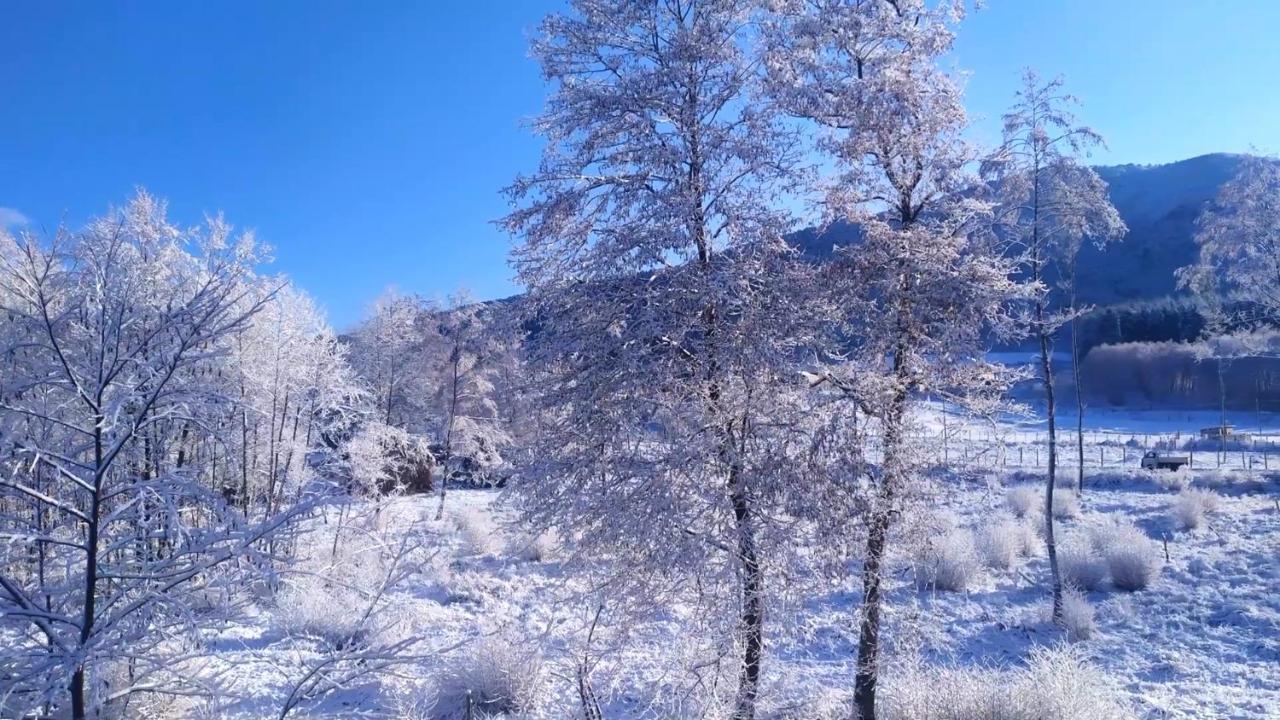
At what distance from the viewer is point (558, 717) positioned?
815 centimetres

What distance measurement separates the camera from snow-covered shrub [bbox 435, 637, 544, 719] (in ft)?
27.0

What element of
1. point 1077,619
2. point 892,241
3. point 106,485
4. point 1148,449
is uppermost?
point 892,241

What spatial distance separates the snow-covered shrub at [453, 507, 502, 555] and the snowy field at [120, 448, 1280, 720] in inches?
4.0

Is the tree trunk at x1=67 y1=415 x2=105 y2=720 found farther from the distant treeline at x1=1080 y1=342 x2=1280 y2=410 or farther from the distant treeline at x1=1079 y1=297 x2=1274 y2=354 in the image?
the distant treeline at x1=1079 y1=297 x2=1274 y2=354

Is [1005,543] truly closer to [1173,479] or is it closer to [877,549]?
[877,549]

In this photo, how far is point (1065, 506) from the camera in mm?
19078

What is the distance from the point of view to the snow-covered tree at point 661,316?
268 inches

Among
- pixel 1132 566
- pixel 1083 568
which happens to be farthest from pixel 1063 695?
pixel 1132 566

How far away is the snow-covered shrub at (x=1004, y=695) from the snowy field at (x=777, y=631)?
0.30 ft

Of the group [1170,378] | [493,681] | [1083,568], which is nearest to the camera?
[493,681]

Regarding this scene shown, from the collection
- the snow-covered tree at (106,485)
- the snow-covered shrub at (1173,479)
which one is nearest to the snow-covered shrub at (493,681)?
→ the snow-covered tree at (106,485)

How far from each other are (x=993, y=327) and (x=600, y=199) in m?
4.23

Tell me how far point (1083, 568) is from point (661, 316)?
36.9 ft

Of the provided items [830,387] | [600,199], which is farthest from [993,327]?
[600,199]
